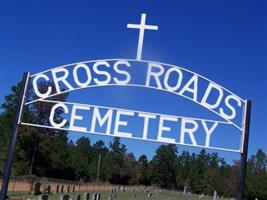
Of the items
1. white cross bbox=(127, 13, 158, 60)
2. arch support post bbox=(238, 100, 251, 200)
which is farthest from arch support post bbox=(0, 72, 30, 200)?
arch support post bbox=(238, 100, 251, 200)

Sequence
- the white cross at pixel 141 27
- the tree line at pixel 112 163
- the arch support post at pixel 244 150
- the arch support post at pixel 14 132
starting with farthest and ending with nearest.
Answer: the tree line at pixel 112 163, the white cross at pixel 141 27, the arch support post at pixel 14 132, the arch support post at pixel 244 150

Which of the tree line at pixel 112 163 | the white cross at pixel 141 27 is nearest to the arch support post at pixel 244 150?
the white cross at pixel 141 27

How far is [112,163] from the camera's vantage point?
389ft

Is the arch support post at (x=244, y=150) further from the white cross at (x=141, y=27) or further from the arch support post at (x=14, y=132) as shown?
the arch support post at (x=14, y=132)

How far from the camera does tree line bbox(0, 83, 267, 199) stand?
2955 inches

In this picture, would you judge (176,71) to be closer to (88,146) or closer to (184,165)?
(88,146)

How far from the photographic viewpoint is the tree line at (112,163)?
75062 millimetres

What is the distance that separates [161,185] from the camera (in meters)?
150

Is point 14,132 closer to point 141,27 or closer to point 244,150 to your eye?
point 141,27

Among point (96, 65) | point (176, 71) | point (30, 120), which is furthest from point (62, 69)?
point (30, 120)

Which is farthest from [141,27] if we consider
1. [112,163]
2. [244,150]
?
[112,163]

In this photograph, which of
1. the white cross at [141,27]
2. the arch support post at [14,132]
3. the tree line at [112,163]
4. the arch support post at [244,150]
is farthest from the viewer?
the tree line at [112,163]

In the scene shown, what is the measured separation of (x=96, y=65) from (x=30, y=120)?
202 ft

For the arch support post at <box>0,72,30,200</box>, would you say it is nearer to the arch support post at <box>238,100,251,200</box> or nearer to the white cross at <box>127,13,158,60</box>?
the white cross at <box>127,13,158,60</box>
